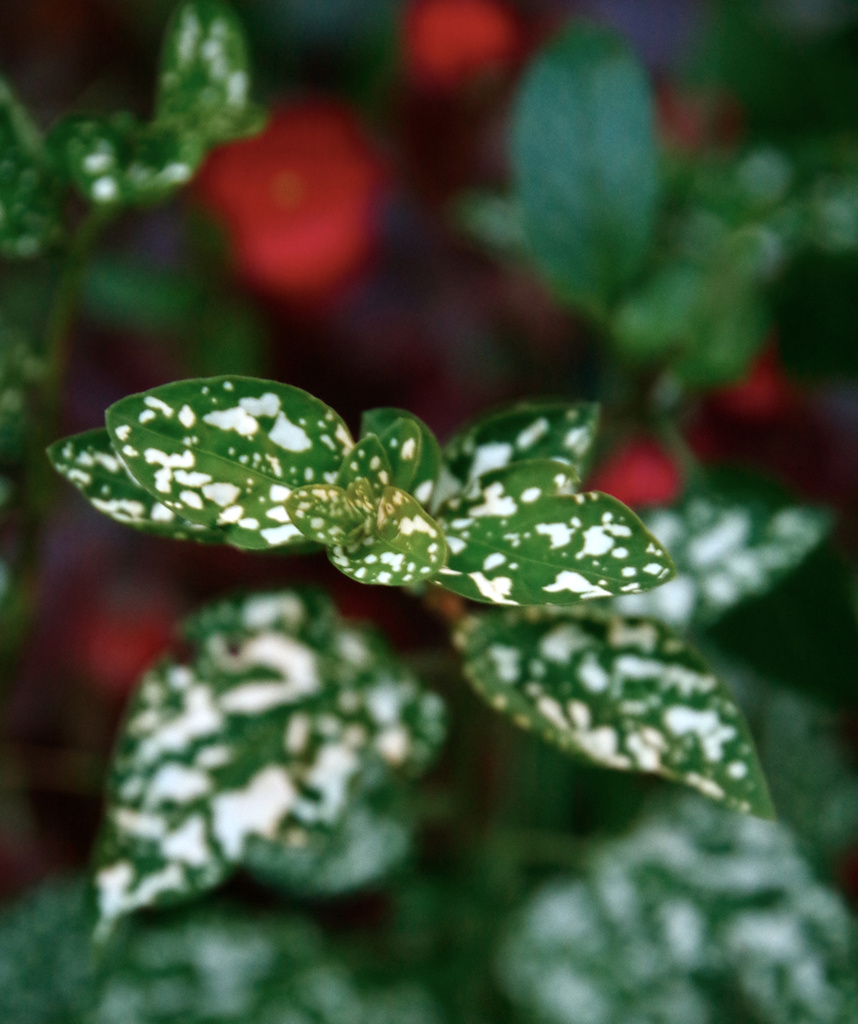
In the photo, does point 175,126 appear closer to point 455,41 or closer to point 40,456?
point 40,456

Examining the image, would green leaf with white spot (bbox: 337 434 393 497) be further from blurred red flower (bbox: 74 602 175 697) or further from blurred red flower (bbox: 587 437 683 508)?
blurred red flower (bbox: 74 602 175 697)

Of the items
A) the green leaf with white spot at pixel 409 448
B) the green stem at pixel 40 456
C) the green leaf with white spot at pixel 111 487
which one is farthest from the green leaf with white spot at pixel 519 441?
the green stem at pixel 40 456

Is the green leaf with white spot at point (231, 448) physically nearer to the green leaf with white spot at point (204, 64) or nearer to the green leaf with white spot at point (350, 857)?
the green leaf with white spot at point (204, 64)

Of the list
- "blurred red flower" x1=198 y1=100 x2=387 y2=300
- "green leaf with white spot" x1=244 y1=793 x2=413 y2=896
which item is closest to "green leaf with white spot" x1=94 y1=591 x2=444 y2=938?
"green leaf with white spot" x1=244 y1=793 x2=413 y2=896

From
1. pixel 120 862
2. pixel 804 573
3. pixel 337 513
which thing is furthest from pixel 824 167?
pixel 120 862

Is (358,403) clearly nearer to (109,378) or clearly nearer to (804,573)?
(109,378)

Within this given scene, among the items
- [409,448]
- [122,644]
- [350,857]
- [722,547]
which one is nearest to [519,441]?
[409,448]
